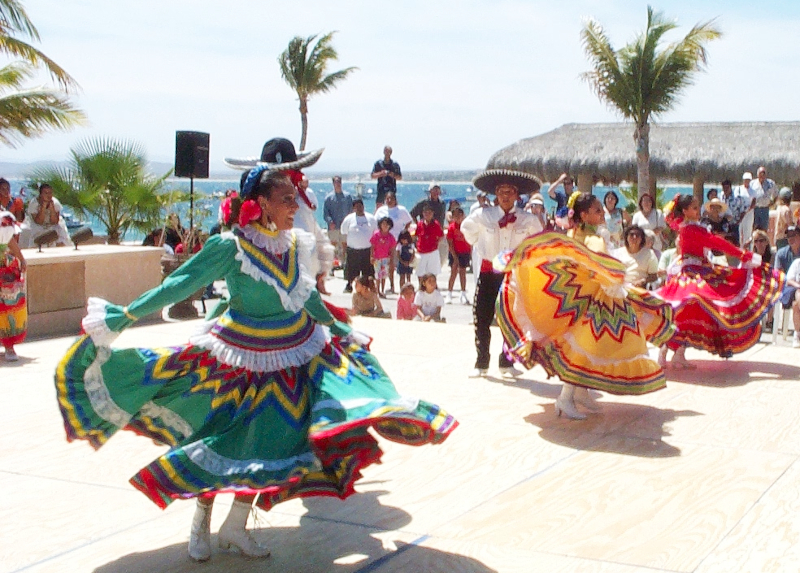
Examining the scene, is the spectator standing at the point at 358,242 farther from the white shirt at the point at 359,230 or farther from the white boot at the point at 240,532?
the white boot at the point at 240,532

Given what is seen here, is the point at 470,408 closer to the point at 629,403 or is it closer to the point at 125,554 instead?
the point at 629,403

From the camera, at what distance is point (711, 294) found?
949 cm

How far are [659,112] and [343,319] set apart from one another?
858 inches

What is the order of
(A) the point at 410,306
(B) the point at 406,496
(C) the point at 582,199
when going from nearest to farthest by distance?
(B) the point at 406,496, (C) the point at 582,199, (A) the point at 410,306

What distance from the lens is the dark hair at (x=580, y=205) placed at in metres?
7.73

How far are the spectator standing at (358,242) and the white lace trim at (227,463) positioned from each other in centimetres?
1326

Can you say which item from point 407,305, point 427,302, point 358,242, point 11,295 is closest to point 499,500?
point 11,295

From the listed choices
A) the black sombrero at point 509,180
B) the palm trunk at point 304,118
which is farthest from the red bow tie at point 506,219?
the palm trunk at point 304,118

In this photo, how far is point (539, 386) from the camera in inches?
348

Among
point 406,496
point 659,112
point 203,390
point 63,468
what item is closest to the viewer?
point 203,390

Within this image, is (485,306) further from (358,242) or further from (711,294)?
(358,242)

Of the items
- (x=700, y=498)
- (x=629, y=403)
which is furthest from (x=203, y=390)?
(x=629, y=403)

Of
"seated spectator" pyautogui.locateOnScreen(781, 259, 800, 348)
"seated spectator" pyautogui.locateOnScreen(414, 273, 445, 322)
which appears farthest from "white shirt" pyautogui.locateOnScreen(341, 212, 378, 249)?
"seated spectator" pyautogui.locateOnScreen(781, 259, 800, 348)

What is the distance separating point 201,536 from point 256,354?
2.63ft
